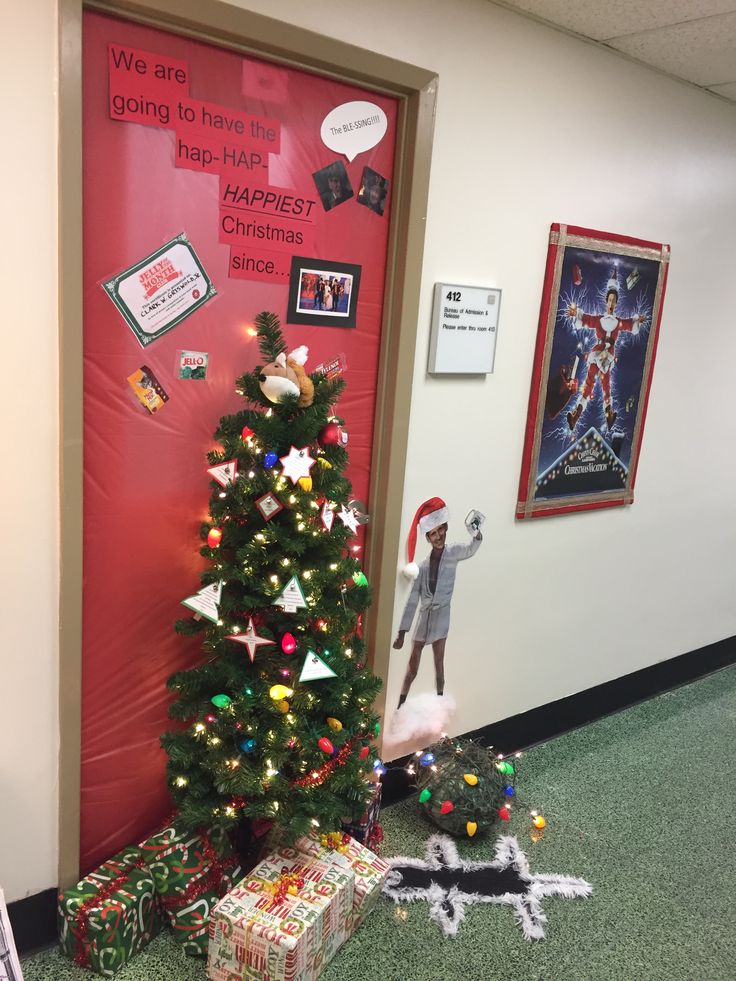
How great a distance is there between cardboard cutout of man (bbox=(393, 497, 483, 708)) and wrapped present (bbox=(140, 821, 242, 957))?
0.82 meters

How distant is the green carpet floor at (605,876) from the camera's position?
2.03 metres

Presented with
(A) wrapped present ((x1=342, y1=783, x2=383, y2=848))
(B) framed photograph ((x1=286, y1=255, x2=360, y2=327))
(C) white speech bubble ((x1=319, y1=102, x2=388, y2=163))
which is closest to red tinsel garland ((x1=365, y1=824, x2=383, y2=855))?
(A) wrapped present ((x1=342, y1=783, x2=383, y2=848))

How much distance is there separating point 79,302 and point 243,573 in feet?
2.33

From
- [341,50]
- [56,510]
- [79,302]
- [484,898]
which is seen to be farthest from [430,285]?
[484,898]

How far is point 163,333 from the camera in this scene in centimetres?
191

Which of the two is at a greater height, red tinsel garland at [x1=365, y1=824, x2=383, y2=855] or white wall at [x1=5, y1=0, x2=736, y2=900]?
white wall at [x1=5, y1=0, x2=736, y2=900]

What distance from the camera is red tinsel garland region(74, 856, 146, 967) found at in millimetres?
1885

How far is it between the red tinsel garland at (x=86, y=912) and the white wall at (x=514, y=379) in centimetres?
13

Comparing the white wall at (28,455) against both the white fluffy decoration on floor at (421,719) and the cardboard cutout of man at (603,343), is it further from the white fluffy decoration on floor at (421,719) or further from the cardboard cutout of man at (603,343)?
the cardboard cutout of man at (603,343)

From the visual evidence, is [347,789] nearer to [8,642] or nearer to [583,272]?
[8,642]

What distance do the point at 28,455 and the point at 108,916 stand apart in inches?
43.6

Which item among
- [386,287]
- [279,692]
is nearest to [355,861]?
[279,692]

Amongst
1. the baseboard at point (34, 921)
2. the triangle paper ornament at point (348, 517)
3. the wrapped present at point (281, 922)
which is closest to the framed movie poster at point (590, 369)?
the triangle paper ornament at point (348, 517)

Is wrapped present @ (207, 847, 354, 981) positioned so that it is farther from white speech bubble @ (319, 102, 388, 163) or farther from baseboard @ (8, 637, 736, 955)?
white speech bubble @ (319, 102, 388, 163)
